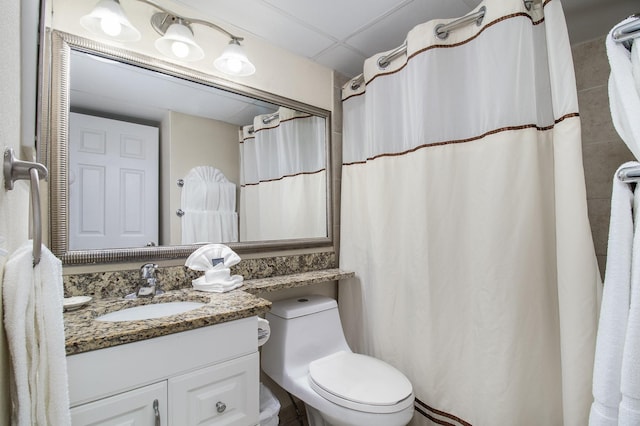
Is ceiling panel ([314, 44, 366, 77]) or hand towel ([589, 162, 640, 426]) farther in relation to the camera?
ceiling panel ([314, 44, 366, 77])

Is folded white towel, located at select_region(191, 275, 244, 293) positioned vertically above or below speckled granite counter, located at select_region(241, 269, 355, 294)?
above

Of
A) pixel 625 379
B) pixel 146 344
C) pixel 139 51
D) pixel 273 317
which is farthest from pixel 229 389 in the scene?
pixel 139 51

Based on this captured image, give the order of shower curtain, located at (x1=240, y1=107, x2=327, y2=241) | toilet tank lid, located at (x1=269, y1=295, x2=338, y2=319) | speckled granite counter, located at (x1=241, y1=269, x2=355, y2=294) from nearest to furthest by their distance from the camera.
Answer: speckled granite counter, located at (x1=241, y1=269, x2=355, y2=294) → toilet tank lid, located at (x1=269, y1=295, x2=338, y2=319) → shower curtain, located at (x1=240, y1=107, x2=327, y2=241)

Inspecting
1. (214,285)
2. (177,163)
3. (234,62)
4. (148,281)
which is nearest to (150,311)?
(148,281)

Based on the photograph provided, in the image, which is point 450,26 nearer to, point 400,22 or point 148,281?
point 400,22

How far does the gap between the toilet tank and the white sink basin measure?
1.57 ft

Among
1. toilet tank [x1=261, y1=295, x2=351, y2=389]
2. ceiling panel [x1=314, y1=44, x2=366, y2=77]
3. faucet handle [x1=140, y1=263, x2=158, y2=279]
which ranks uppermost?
ceiling panel [x1=314, y1=44, x2=366, y2=77]

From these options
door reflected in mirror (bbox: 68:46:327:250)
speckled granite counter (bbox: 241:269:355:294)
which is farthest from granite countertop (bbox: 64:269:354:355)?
door reflected in mirror (bbox: 68:46:327:250)

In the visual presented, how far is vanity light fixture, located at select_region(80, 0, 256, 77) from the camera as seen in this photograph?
1.14 metres

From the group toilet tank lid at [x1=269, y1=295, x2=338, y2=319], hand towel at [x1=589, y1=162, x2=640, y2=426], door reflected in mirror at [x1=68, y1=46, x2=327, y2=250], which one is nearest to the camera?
hand towel at [x1=589, y1=162, x2=640, y2=426]

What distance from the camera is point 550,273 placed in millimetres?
1190

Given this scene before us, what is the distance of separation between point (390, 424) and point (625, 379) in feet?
2.43

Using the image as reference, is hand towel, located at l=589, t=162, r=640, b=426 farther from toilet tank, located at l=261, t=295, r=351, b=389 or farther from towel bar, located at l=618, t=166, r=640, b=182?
toilet tank, located at l=261, t=295, r=351, b=389

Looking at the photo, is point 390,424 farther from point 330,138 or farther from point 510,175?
point 330,138
